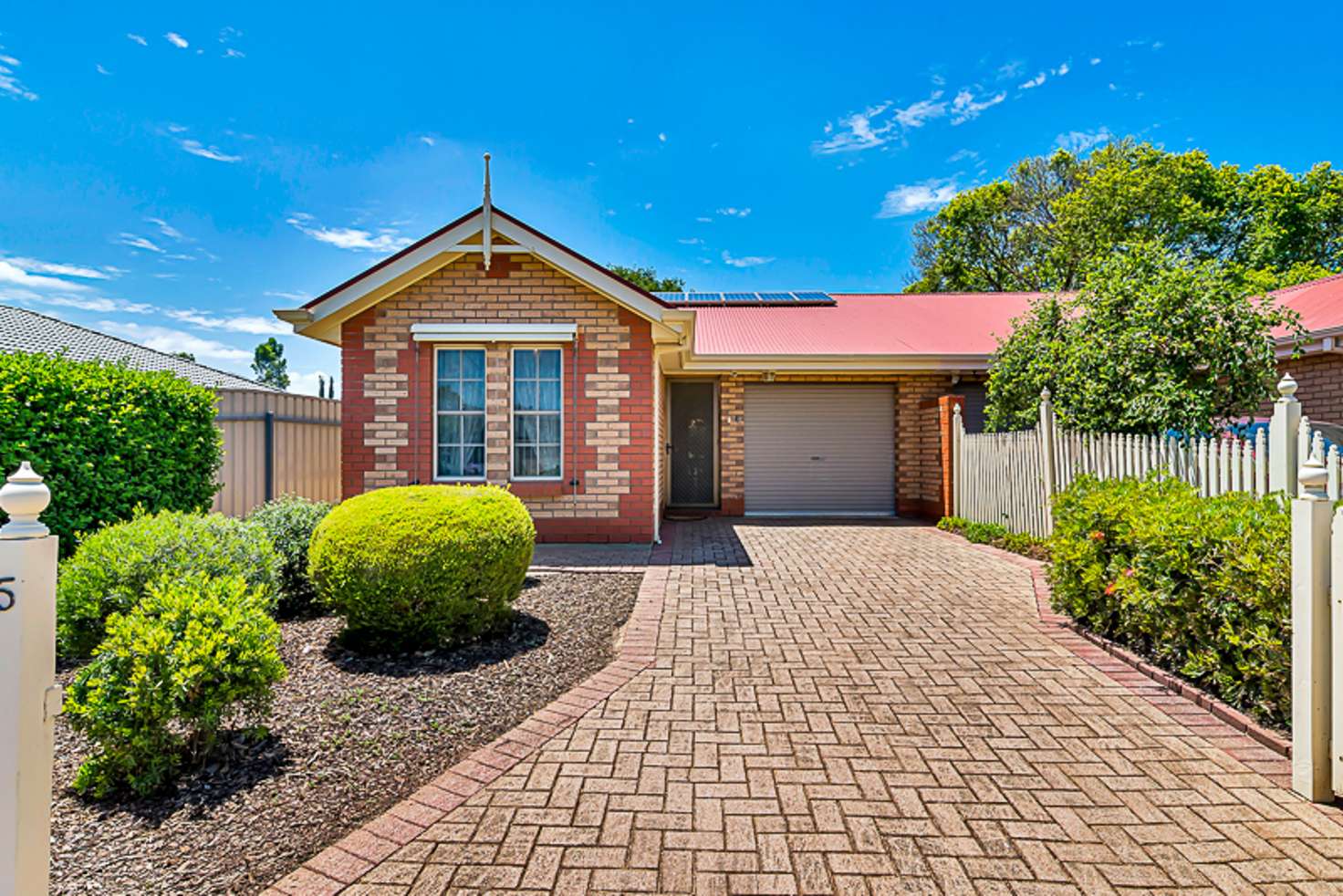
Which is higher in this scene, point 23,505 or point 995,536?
point 23,505

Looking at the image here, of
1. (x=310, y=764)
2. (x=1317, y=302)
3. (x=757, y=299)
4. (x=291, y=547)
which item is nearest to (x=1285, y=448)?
(x=310, y=764)

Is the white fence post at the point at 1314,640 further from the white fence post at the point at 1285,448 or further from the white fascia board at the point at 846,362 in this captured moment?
the white fascia board at the point at 846,362

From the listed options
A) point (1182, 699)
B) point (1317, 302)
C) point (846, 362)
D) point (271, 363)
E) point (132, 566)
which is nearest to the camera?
point (1182, 699)

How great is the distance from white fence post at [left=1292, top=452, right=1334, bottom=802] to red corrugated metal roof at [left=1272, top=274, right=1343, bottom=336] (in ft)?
31.4

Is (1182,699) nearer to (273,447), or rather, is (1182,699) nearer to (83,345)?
(273,447)

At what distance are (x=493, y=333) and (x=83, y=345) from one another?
1517cm

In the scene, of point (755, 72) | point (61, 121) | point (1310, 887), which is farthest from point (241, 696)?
point (755, 72)

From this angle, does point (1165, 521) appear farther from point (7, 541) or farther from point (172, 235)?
point (172, 235)

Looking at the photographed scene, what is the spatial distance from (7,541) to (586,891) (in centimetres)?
203

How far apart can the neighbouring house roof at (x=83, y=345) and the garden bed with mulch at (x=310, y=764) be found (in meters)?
12.4

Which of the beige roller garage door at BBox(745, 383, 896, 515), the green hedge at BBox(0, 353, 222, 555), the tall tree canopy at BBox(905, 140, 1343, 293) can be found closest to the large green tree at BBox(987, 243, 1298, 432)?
the beige roller garage door at BBox(745, 383, 896, 515)

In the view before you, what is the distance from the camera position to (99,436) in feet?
18.6

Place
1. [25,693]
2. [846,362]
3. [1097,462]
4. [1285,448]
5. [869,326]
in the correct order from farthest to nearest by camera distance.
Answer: [869,326]
[846,362]
[1097,462]
[1285,448]
[25,693]

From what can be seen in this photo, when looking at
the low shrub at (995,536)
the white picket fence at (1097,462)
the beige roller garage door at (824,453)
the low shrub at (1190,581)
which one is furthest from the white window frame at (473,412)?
the white picket fence at (1097,462)
